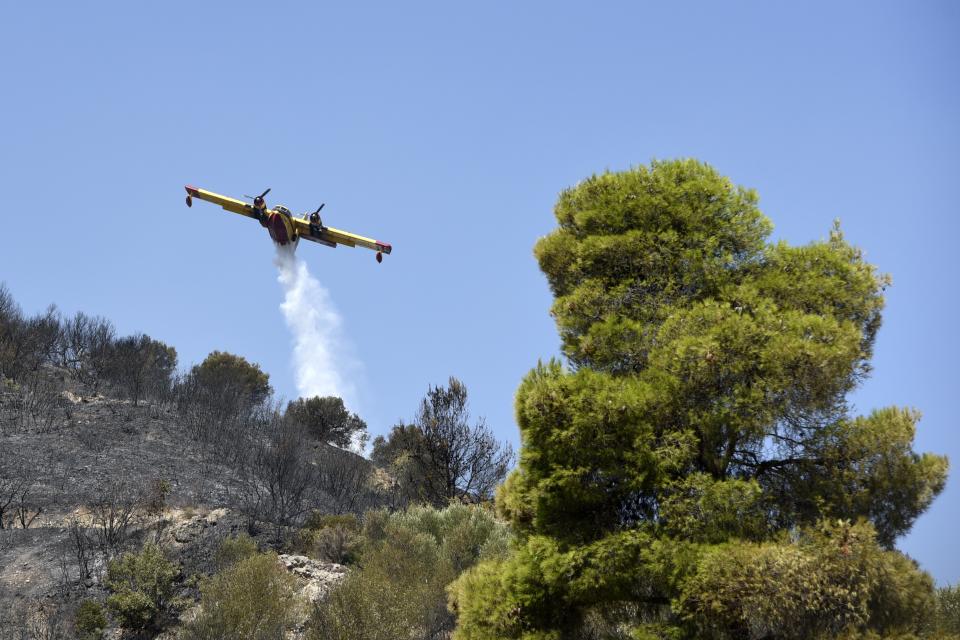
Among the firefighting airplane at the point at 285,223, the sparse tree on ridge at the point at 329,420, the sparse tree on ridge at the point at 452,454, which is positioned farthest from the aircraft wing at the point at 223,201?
the sparse tree on ridge at the point at 329,420

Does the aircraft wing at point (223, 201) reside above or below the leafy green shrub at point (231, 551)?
above

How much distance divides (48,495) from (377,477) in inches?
958

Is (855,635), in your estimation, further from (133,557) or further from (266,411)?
(266,411)

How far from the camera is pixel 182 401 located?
49812mm

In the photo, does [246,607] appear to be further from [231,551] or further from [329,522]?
[329,522]

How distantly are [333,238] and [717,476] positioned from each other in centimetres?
3376

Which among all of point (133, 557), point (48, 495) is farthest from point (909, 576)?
point (48, 495)

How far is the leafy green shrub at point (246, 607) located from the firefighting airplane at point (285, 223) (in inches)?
948

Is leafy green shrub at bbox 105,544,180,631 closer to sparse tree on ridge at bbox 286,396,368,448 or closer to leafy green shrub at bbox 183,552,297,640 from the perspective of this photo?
leafy green shrub at bbox 183,552,297,640

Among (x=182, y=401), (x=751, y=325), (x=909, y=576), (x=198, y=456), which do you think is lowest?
(x=909, y=576)

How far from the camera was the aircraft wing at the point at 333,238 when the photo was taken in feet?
131

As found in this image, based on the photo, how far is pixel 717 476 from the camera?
9.78 metres

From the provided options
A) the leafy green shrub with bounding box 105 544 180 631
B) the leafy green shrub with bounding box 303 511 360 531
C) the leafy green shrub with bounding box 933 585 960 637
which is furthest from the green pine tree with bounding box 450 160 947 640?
the leafy green shrub with bounding box 303 511 360 531

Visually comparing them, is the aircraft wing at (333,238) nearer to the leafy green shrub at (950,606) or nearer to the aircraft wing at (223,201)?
the aircraft wing at (223,201)
